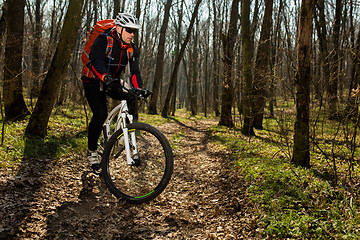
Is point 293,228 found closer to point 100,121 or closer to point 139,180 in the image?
point 139,180

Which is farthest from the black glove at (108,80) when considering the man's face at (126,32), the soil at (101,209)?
the soil at (101,209)

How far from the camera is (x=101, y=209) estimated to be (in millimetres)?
3379

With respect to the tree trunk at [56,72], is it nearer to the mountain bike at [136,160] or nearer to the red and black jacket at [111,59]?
the red and black jacket at [111,59]

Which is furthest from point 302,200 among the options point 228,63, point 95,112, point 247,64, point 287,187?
point 228,63

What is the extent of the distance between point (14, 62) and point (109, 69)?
4743 mm

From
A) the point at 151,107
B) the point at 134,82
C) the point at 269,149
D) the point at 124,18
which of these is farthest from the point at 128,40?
the point at 151,107

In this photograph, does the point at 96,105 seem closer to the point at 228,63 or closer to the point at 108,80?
the point at 108,80

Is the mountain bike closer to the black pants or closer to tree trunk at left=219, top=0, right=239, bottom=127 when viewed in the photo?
the black pants

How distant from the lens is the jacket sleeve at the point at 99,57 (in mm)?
3531

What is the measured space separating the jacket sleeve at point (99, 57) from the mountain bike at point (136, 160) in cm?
49

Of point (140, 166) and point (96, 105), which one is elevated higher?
point (96, 105)

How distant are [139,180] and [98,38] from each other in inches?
87.3

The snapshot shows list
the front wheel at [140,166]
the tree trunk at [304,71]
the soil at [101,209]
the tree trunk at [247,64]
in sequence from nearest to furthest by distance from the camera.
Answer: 1. the soil at [101,209]
2. the front wheel at [140,166]
3. the tree trunk at [304,71]
4. the tree trunk at [247,64]

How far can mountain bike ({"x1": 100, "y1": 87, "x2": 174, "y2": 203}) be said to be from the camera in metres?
3.38
